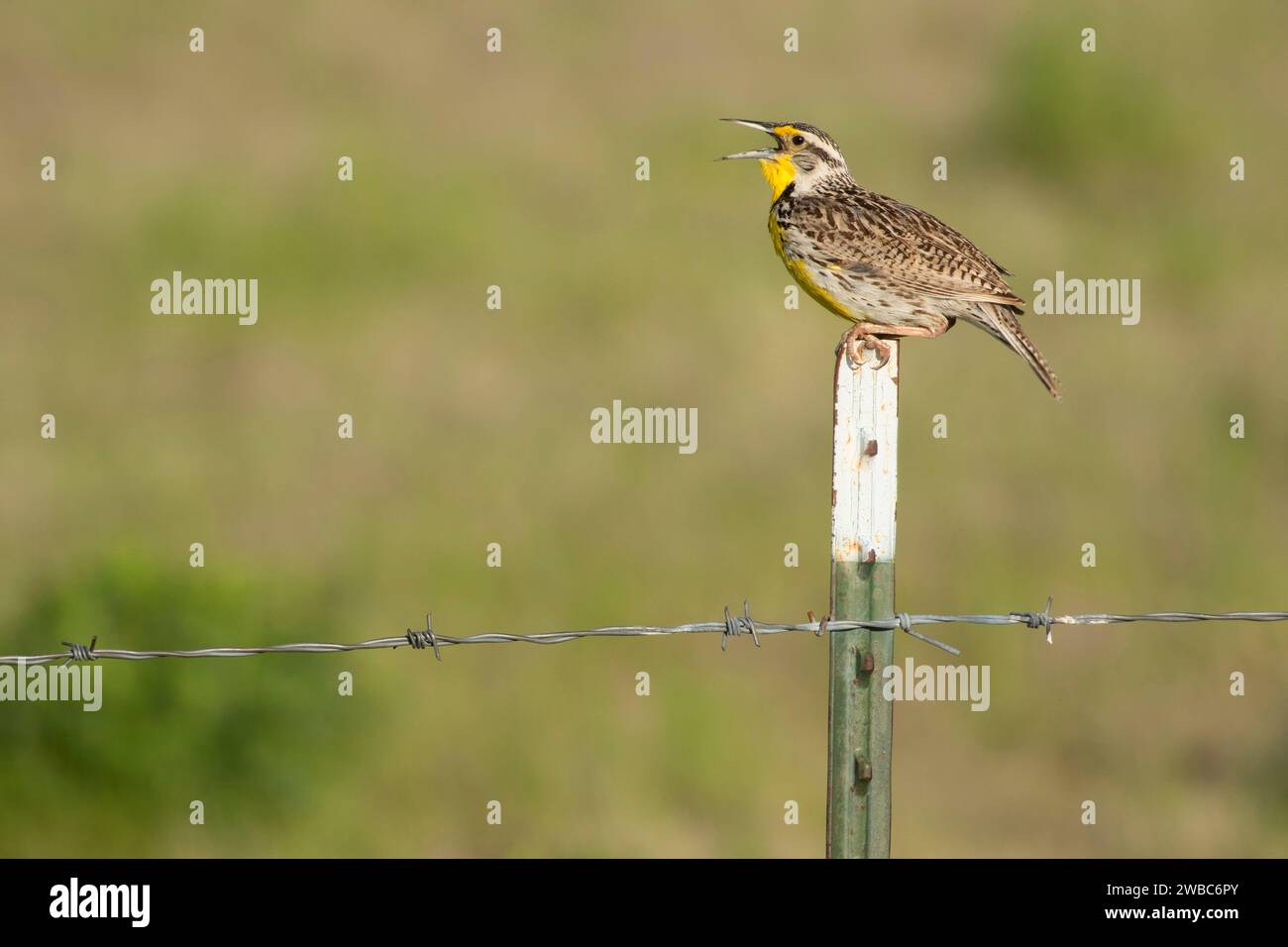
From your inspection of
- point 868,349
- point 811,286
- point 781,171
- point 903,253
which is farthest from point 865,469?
point 781,171

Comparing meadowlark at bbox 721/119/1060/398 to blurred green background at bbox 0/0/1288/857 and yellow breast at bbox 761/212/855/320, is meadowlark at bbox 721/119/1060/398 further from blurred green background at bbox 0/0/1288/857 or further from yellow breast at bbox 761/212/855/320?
blurred green background at bbox 0/0/1288/857

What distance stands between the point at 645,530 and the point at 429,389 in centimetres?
307

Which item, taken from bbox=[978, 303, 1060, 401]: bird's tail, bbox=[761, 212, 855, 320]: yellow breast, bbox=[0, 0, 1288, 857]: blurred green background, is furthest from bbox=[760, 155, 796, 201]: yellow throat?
bbox=[0, 0, 1288, 857]: blurred green background

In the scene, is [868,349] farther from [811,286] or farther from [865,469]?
[811,286]

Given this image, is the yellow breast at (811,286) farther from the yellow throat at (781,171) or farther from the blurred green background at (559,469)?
the blurred green background at (559,469)

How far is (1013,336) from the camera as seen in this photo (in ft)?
22.8

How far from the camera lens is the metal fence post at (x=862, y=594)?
16.4ft

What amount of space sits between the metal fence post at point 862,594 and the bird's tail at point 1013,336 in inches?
74.9

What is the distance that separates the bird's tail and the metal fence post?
1.90 metres

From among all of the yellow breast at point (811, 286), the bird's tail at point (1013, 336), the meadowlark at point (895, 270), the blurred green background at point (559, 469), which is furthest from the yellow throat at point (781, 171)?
the blurred green background at point (559, 469)

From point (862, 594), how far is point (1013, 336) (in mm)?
2258

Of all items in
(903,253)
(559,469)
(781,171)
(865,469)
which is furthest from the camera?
(559,469)

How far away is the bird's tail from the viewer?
680 cm
